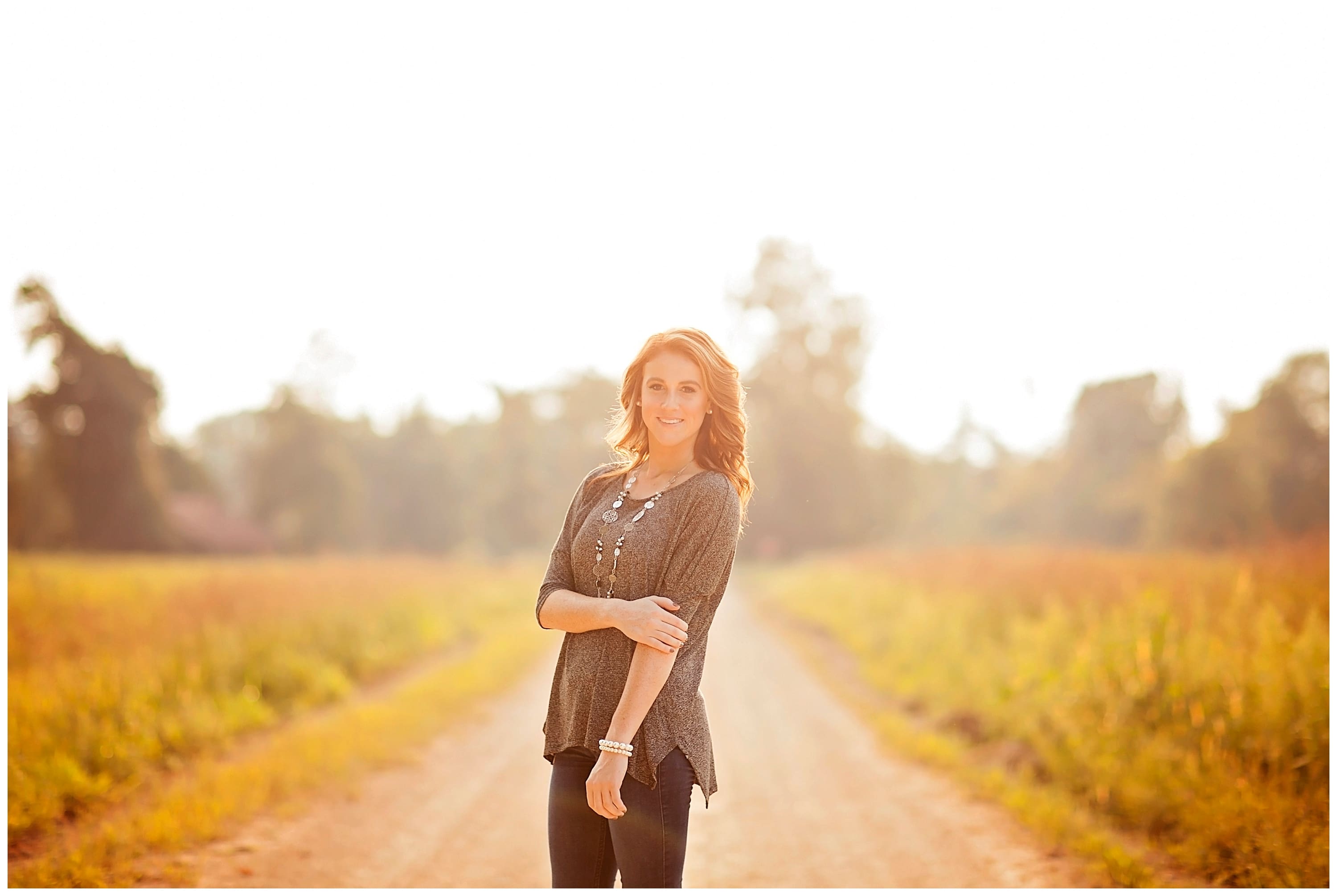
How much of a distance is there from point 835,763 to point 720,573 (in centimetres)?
444

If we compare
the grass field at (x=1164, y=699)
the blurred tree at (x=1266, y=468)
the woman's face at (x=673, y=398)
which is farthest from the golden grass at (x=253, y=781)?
the blurred tree at (x=1266, y=468)

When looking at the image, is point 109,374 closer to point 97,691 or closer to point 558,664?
point 97,691

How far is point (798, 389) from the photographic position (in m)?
28.6

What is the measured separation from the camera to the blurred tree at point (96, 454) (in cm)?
2098

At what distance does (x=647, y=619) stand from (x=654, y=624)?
0.02 meters

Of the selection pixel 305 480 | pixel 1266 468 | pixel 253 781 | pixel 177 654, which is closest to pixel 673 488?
pixel 253 781

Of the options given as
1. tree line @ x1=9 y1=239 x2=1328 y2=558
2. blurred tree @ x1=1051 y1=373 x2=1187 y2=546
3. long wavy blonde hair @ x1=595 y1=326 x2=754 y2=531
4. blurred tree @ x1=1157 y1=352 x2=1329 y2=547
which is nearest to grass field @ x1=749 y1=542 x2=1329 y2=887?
long wavy blonde hair @ x1=595 y1=326 x2=754 y2=531

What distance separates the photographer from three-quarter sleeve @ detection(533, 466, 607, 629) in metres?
2.18

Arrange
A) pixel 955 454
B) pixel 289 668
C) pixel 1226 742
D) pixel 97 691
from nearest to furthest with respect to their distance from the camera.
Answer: pixel 1226 742 < pixel 97 691 < pixel 289 668 < pixel 955 454

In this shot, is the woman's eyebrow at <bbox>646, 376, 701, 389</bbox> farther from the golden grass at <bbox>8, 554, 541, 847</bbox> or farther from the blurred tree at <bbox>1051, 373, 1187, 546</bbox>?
the blurred tree at <bbox>1051, 373, 1187, 546</bbox>

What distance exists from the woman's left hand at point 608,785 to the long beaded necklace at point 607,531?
1.22 feet

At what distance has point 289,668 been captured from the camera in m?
8.08

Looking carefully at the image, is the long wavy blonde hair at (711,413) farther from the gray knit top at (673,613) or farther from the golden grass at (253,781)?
the golden grass at (253,781)

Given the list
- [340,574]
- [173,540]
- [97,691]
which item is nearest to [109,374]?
[173,540]
